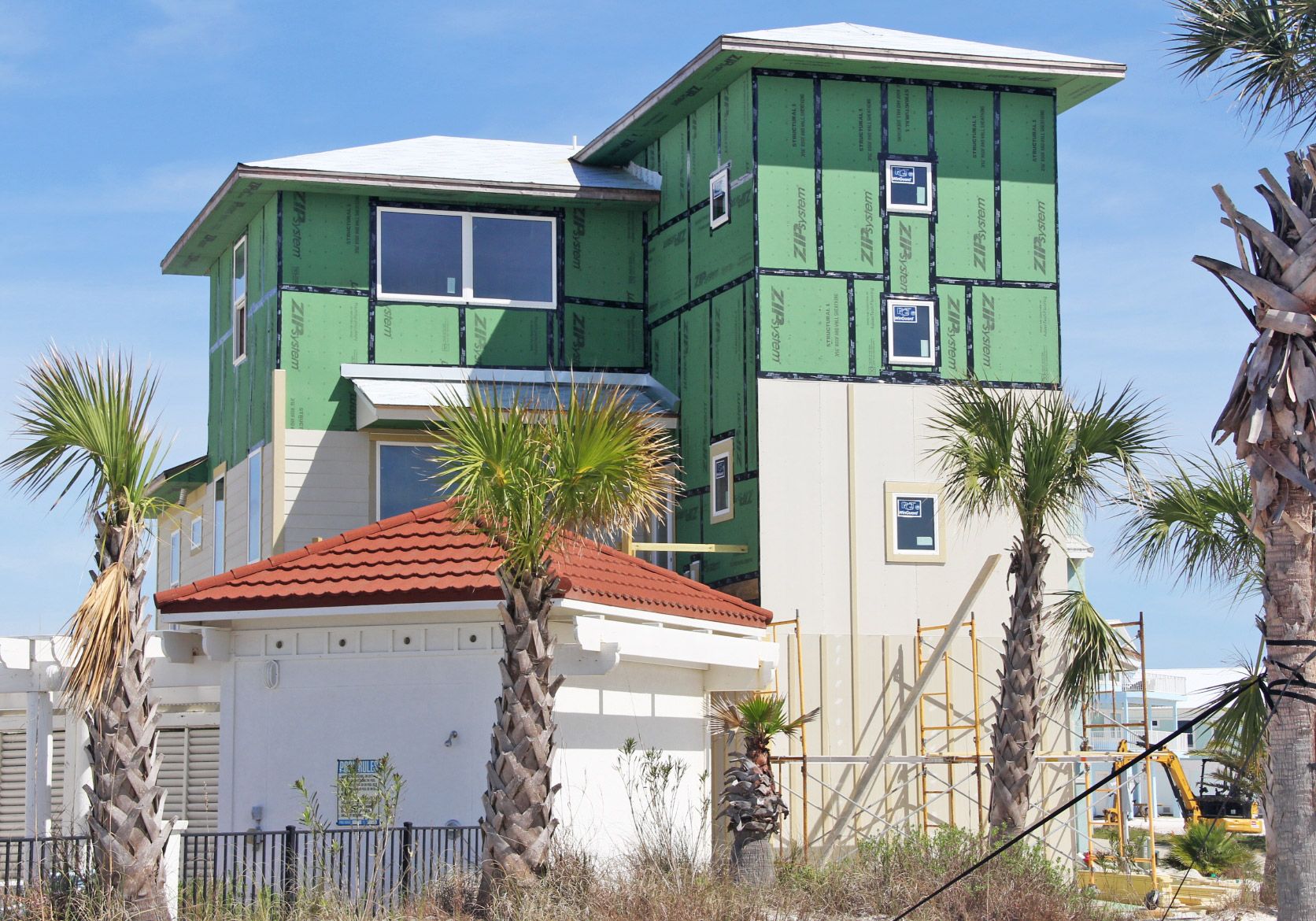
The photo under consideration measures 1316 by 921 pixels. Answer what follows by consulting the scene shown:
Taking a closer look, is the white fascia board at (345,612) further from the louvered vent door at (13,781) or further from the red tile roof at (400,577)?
the louvered vent door at (13,781)

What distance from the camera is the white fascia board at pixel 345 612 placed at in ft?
62.1

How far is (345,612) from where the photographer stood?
19406 millimetres

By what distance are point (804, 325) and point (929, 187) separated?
327 cm

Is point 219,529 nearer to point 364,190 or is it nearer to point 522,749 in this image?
point 364,190

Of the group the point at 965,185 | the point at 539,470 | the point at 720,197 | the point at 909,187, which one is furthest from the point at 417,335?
the point at 539,470

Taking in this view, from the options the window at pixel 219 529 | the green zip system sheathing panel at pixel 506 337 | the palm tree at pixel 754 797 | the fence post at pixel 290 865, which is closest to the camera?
the fence post at pixel 290 865

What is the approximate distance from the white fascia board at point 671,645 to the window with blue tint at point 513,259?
895 centimetres

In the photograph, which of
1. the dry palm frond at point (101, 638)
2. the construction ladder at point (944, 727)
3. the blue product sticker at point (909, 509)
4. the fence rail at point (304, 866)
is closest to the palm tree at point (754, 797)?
the fence rail at point (304, 866)

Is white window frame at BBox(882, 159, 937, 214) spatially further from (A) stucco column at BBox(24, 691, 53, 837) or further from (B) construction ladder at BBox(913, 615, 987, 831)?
(A) stucco column at BBox(24, 691, 53, 837)

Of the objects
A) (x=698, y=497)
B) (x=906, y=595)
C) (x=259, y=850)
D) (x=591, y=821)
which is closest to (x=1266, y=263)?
(x=591, y=821)

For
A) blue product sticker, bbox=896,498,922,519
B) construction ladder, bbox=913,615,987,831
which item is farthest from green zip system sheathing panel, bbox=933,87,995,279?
construction ladder, bbox=913,615,987,831

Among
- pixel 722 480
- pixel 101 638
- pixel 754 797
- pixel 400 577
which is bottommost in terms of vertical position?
pixel 754 797

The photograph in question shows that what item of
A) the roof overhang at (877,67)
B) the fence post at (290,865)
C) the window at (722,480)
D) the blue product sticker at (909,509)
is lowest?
the fence post at (290,865)

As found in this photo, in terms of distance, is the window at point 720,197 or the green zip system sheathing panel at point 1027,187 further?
the green zip system sheathing panel at point 1027,187
